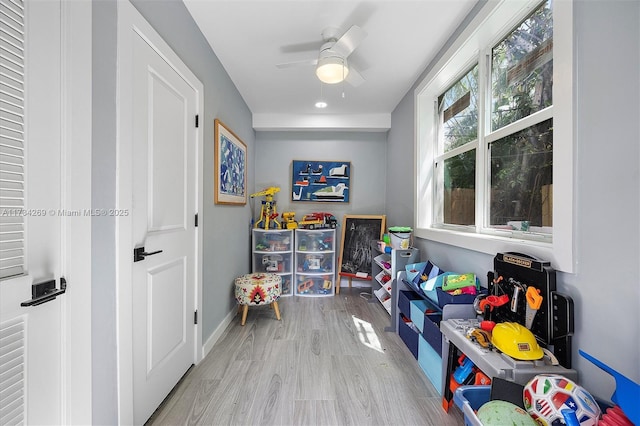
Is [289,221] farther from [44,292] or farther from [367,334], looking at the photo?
[44,292]

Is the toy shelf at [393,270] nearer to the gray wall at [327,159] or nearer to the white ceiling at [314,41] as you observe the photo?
the gray wall at [327,159]

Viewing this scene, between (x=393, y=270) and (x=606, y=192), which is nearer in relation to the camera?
(x=606, y=192)

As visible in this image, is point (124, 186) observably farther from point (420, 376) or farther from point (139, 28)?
point (420, 376)

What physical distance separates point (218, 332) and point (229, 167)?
153 centimetres

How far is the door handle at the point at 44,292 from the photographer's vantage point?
2.48ft

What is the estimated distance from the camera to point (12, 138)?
2.39 feet

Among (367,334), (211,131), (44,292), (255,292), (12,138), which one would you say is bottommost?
(367,334)

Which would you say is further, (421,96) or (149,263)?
(421,96)

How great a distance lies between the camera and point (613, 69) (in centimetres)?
83

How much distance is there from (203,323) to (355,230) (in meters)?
2.21

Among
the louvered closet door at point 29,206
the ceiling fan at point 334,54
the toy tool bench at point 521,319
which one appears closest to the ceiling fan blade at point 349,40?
the ceiling fan at point 334,54

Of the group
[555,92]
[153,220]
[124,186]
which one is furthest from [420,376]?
[124,186]

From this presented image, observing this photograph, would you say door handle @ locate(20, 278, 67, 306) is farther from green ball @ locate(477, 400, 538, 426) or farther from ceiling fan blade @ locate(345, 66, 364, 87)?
ceiling fan blade @ locate(345, 66, 364, 87)

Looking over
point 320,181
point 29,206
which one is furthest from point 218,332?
point 320,181
